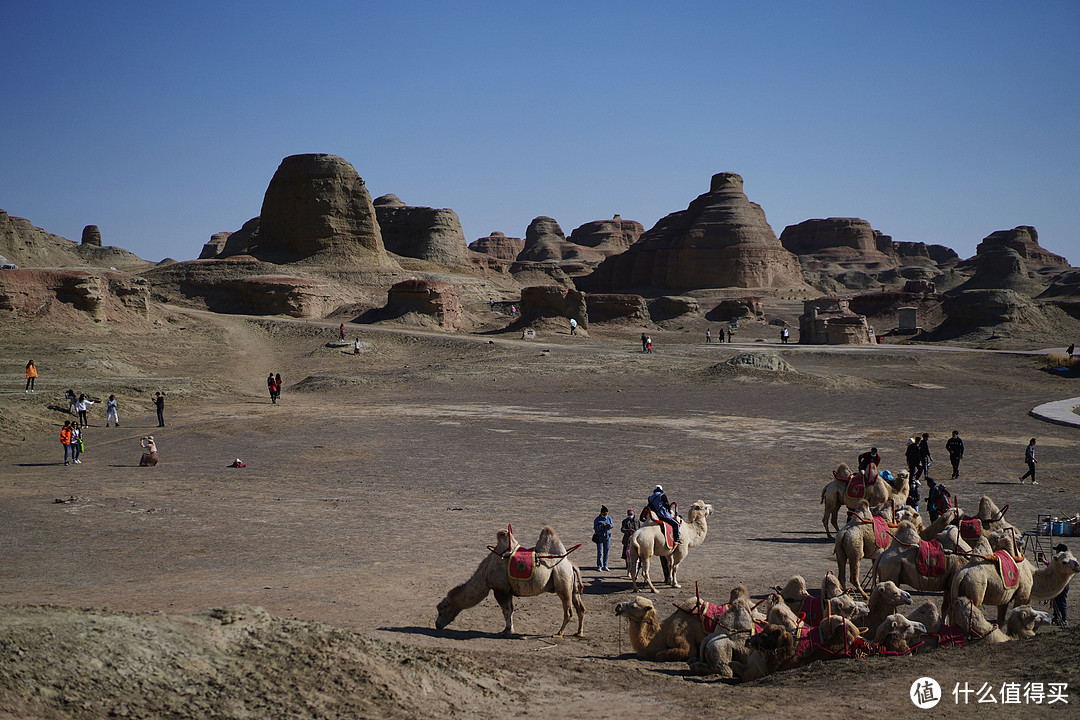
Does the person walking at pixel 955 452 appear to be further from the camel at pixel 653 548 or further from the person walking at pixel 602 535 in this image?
the person walking at pixel 602 535

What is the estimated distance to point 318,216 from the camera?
273ft

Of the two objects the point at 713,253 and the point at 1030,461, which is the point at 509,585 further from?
the point at 713,253

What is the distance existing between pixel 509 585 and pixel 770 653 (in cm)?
320

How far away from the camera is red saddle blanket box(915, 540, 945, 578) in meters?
10.8

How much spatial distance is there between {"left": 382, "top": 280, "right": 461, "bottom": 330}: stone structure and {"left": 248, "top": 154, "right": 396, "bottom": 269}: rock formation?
22.0m

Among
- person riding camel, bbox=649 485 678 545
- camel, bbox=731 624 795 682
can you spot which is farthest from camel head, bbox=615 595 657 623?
person riding camel, bbox=649 485 678 545

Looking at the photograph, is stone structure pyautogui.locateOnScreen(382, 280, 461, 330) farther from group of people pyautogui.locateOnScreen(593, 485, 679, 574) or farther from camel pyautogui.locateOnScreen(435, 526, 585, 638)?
camel pyautogui.locateOnScreen(435, 526, 585, 638)

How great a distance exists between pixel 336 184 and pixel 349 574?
77.3 meters

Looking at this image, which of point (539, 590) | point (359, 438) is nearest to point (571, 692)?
point (539, 590)

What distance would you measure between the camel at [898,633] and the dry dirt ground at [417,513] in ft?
1.06


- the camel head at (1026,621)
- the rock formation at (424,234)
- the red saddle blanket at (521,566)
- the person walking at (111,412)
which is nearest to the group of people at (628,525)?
the red saddle blanket at (521,566)

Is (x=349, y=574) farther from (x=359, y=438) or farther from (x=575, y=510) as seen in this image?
(x=359, y=438)

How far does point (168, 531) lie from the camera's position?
1488 centimetres

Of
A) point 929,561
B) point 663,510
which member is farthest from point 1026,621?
point 663,510
